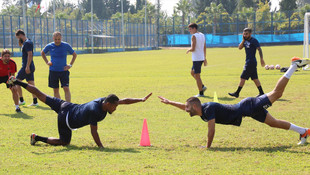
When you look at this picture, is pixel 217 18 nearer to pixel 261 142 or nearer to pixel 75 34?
pixel 75 34

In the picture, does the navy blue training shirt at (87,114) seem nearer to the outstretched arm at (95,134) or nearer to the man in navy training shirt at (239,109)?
the outstretched arm at (95,134)

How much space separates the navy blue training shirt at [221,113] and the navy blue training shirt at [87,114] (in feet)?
5.73

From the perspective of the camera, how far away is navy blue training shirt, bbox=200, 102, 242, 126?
7.42m

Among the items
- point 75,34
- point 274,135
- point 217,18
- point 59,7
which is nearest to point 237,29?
point 217,18

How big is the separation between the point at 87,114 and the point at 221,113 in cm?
232

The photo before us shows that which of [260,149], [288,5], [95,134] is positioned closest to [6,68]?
[95,134]

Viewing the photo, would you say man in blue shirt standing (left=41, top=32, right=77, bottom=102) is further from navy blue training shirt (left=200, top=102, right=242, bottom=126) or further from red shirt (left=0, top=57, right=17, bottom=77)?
navy blue training shirt (left=200, top=102, right=242, bottom=126)

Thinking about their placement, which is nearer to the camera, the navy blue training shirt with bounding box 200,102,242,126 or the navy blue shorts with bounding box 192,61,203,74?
the navy blue training shirt with bounding box 200,102,242,126

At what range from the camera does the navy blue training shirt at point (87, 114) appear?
7.32 metres

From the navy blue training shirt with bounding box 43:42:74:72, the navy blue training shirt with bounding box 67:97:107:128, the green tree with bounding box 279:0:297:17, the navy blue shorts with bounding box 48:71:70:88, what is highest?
the green tree with bounding box 279:0:297:17

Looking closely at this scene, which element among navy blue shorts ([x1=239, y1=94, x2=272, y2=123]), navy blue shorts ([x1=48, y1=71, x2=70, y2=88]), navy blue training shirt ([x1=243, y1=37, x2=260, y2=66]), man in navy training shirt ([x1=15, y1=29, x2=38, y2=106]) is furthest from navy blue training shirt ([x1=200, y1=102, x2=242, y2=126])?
man in navy training shirt ([x1=15, y1=29, x2=38, y2=106])

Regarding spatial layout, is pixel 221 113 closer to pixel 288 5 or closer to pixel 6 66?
pixel 6 66

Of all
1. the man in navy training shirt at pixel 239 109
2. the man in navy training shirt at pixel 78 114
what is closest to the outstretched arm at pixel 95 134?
the man in navy training shirt at pixel 78 114

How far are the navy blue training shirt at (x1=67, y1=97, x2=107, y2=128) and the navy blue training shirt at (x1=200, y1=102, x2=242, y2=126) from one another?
1746mm
